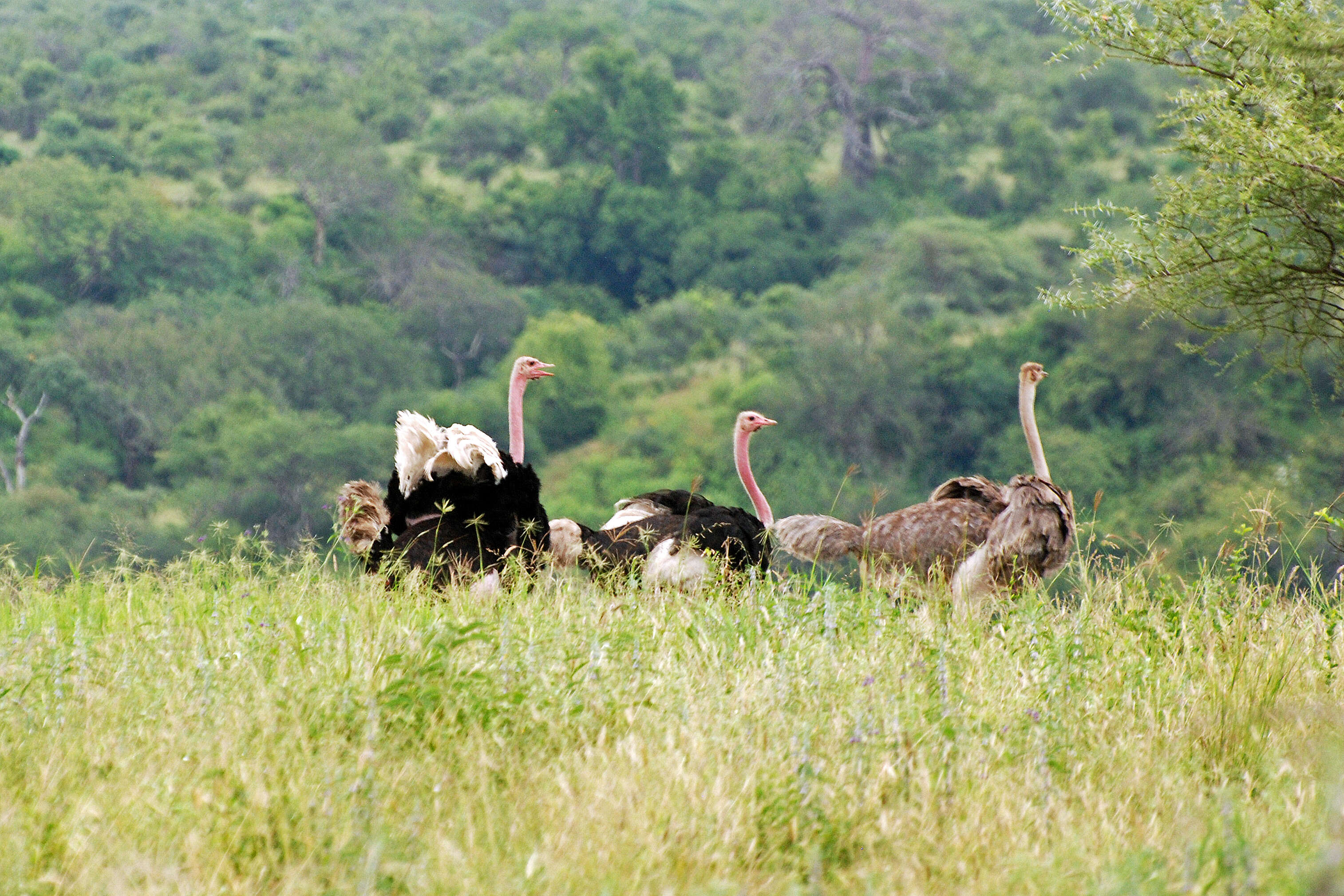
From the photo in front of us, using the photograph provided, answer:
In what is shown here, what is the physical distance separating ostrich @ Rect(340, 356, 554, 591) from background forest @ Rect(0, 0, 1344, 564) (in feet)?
95.9

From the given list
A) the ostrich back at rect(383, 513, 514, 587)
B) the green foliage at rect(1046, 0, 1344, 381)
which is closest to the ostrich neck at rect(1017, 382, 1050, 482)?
the green foliage at rect(1046, 0, 1344, 381)

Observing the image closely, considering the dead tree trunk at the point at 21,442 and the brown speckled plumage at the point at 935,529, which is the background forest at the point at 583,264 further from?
the brown speckled plumage at the point at 935,529

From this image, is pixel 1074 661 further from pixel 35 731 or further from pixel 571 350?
pixel 571 350

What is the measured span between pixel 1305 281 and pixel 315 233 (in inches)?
2667

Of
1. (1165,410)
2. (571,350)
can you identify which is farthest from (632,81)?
(1165,410)

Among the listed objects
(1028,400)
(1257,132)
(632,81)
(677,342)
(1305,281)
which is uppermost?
(1257,132)

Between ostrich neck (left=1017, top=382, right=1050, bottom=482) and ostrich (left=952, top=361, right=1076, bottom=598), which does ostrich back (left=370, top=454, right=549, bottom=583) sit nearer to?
ostrich (left=952, top=361, right=1076, bottom=598)

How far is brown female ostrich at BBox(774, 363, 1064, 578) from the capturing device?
6.98 metres

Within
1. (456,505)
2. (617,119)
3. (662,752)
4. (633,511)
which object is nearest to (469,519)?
(456,505)

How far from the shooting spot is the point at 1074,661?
383cm

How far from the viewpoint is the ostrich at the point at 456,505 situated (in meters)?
5.49

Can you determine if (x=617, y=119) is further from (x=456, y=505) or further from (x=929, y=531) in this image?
(x=456, y=505)

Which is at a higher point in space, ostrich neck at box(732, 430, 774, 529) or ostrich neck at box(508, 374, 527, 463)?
ostrich neck at box(508, 374, 527, 463)

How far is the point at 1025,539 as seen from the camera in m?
6.43
